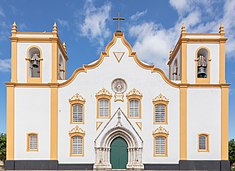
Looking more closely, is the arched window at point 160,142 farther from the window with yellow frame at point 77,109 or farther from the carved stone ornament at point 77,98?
the carved stone ornament at point 77,98

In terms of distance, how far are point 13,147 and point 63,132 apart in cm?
397

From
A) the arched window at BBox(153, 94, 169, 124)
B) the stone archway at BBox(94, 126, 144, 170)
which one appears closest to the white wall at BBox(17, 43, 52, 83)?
the stone archway at BBox(94, 126, 144, 170)

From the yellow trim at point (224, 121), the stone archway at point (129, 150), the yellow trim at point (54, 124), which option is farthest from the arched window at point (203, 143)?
the yellow trim at point (54, 124)

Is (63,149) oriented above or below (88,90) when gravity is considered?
below

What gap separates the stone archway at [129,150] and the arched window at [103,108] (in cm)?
133

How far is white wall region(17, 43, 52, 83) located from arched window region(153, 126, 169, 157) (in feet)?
31.5

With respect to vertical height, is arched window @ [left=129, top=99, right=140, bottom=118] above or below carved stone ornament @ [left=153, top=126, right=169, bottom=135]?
above

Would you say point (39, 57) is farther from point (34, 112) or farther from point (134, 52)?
point (134, 52)

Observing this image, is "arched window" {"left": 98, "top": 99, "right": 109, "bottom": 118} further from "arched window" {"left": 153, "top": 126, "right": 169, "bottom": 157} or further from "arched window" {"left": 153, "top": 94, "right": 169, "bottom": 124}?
"arched window" {"left": 153, "top": 126, "right": 169, "bottom": 157}

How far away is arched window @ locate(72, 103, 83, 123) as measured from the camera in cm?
1825

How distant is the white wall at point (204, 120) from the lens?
1808 cm

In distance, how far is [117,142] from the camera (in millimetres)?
18438

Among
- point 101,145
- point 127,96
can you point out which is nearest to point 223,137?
point 127,96

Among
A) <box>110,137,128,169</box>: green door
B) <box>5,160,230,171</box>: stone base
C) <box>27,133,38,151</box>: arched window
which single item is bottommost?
<box>5,160,230,171</box>: stone base
